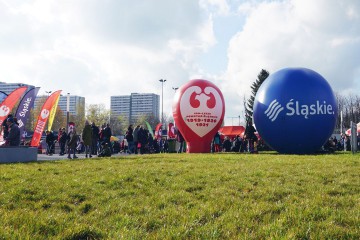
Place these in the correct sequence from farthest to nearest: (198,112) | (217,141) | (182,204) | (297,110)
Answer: (217,141) < (198,112) < (297,110) < (182,204)

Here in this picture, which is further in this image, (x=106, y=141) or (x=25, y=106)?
(x=25, y=106)

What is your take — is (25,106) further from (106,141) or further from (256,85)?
(256,85)

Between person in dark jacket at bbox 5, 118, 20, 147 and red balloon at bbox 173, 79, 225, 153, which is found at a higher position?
red balloon at bbox 173, 79, 225, 153

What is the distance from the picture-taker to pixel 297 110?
609 inches

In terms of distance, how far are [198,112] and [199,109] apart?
0.18m

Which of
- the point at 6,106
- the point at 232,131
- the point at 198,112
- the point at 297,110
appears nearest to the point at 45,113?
the point at 6,106

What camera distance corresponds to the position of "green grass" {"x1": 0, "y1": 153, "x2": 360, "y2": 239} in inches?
177

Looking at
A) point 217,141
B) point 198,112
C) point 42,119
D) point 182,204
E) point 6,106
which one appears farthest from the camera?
point 217,141

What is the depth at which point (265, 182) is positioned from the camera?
7.45m

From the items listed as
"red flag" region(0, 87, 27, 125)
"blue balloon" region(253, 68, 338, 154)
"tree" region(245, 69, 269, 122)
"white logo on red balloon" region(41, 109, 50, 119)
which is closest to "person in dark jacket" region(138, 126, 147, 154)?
"white logo on red balloon" region(41, 109, 50, 119)

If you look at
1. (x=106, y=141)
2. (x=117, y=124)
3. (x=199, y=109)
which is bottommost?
(x=106, y=141)

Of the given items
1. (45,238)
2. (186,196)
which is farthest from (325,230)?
(45,238)

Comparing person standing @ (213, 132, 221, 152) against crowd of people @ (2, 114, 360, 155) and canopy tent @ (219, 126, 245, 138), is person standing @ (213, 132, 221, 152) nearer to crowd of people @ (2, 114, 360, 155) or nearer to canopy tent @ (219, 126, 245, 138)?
crowd of people @ (2, 114, 360, 155)

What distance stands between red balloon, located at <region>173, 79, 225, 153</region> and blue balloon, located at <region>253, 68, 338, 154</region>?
3.86 m
